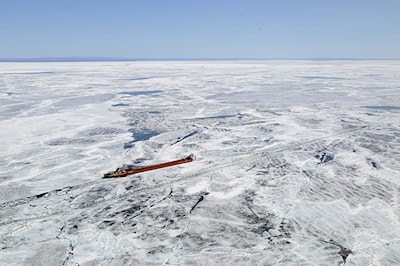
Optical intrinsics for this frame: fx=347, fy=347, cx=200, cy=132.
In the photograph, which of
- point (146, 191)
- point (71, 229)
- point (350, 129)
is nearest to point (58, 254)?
point (71, 229)

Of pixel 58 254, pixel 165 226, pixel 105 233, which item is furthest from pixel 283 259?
pixel 58 254

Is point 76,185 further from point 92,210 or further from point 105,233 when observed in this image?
point 105,233

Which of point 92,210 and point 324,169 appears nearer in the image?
point 92,210

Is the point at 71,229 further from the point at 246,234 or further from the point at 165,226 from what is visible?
the point at 246,234

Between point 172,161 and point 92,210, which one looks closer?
point 92,210

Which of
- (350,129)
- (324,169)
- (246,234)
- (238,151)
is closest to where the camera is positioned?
(246,234)

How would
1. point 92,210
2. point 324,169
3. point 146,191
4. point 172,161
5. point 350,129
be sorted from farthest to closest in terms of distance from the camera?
point 350,129, point 172,161, point 324,169, point 146,191, point 92,210
